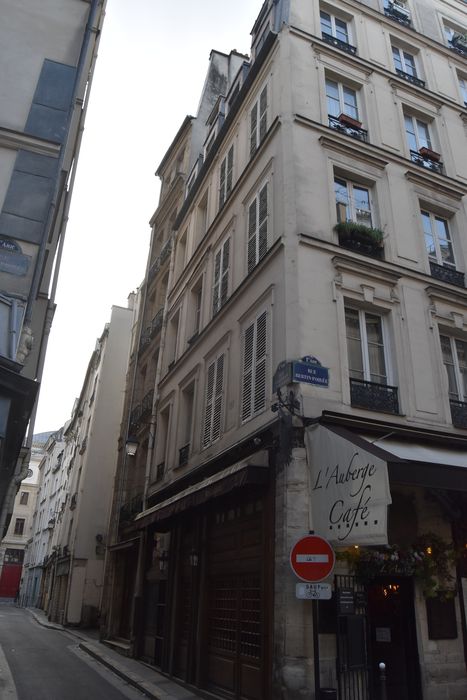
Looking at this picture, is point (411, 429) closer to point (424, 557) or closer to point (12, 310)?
point (424, 557)

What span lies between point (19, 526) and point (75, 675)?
2070 inches

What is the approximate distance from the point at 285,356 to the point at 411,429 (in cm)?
250

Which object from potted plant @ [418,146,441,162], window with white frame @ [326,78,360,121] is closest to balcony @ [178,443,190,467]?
window with white frame @ [326,78,360,121]

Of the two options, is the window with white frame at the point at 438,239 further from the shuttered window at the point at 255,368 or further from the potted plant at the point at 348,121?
the shuttered window at the point at 255,368

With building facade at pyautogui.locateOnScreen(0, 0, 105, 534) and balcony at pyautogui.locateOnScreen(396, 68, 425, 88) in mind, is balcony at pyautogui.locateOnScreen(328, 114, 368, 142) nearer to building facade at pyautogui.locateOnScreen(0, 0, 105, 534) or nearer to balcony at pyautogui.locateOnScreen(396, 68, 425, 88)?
balcony at pyautogui.locateOnScreen(396, 68, 425, 88)

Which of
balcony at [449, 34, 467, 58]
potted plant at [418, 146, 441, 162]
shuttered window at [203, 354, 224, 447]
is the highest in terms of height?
balcony at [449, 34, 467, 58]

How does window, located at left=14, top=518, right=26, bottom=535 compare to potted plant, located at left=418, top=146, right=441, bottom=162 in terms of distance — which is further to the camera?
window, located at left=14, top=518, right=26, bottom=535

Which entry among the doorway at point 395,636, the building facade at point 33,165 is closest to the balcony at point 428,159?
the building facade at point 33,165

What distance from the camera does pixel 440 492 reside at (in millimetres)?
8891

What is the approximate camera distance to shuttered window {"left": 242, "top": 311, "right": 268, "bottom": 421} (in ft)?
33.6

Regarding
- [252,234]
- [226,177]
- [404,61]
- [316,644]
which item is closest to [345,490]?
[316,644]

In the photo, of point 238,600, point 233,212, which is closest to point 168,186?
point 233,212

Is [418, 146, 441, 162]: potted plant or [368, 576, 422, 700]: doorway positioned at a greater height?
[418, 146, 441, 162]: potted plant

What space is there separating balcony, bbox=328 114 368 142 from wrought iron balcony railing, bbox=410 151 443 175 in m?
1.40
